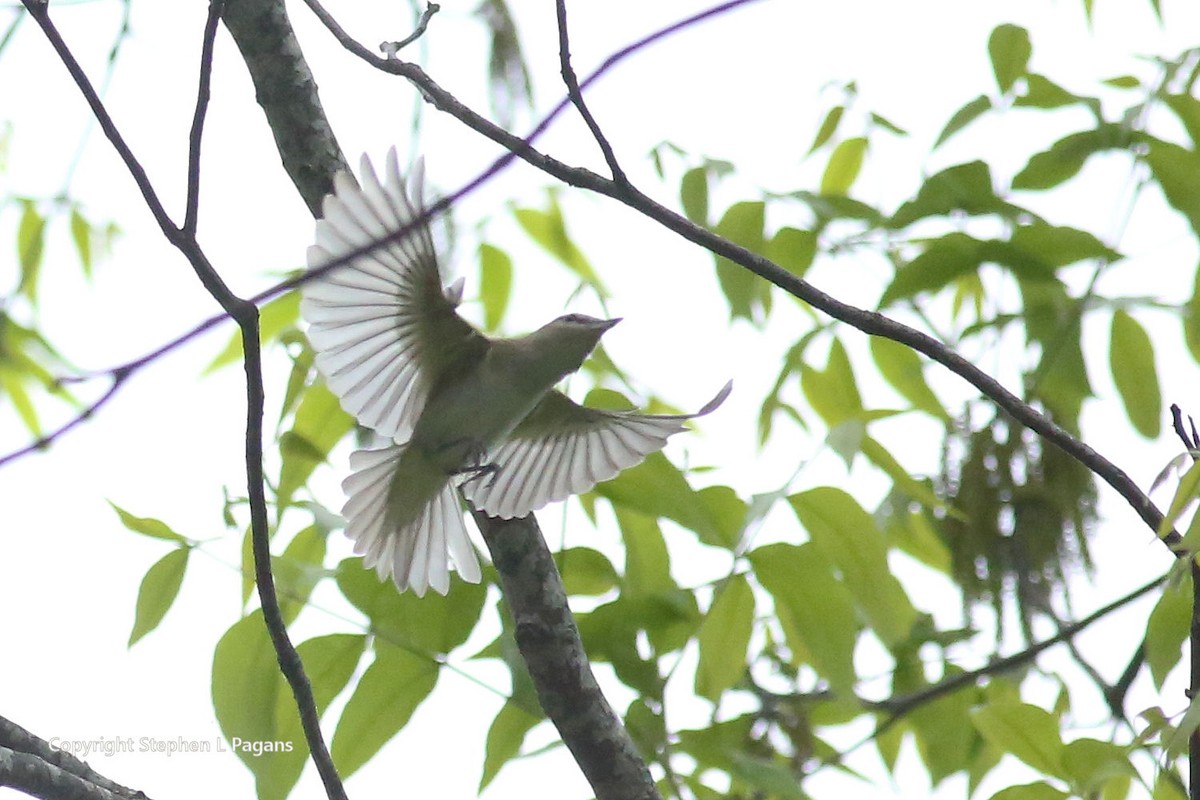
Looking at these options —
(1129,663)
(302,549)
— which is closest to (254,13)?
(302,549)

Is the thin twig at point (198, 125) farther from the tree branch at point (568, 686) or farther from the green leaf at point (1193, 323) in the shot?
the green leaf at point (1193, 323)

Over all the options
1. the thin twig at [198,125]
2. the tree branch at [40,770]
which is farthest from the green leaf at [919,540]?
the thin twig at [198,125]

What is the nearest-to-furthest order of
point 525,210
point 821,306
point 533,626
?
1. point 821,306
2. point 533,626
3. point 525,210

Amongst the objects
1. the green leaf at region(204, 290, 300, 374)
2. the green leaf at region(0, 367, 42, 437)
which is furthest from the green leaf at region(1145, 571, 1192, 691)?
the green leaf at region(0, 367, 42, 437)

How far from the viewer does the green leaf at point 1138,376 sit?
317cm

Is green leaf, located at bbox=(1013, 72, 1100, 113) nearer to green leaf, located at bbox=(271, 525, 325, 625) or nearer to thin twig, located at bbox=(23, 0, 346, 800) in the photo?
green leaf, located at bbox=(271, 525, 325, 625)

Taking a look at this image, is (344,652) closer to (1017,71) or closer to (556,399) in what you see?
(556,399)

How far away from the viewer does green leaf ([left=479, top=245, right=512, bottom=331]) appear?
3.57m

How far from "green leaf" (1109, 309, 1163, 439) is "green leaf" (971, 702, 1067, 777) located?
1011 mm

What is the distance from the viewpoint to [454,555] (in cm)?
311

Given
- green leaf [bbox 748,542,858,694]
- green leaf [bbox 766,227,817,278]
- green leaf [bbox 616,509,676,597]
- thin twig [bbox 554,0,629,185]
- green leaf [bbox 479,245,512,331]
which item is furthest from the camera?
green leaf [bbox 479,245,512,331]

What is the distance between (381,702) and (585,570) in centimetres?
55

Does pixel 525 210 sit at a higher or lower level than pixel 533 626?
higher

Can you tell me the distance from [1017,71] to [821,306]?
1.67 meters
